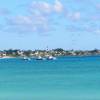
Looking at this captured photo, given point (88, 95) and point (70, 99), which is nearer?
point (70, 99)

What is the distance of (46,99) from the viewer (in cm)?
4050

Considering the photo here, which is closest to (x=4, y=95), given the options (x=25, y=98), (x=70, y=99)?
(x=25, y=98)

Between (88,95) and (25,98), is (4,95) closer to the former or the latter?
(25,98)

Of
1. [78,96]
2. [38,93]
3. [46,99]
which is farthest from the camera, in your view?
[38,93]

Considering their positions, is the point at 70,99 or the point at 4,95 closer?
the point at 70,99

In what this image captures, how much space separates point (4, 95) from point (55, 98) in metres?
5.18

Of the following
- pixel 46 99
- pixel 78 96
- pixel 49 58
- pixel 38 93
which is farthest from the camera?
pixel 49 58

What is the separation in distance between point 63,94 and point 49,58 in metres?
147

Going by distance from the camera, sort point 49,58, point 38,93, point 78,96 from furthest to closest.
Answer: point 49,58, point 38,93, point 78,96

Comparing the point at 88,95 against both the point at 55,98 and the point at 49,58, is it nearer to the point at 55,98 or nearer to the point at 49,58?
the point at 55,98

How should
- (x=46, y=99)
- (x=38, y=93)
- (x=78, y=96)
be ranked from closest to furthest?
(x=46, y=99), (x=78, y=96), (x=38, y=93)

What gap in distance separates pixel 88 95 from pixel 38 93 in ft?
17.3

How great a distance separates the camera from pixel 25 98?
41.8 meters

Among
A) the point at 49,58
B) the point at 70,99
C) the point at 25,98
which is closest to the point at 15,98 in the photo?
the point at 25,98
